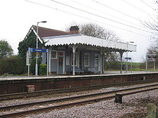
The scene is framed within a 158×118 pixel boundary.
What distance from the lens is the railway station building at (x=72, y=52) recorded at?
23.8 m

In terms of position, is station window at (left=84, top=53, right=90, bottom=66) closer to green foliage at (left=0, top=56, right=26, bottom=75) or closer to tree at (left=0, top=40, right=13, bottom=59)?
green foliage at (left=0, top=56, right=26, bottom=75)

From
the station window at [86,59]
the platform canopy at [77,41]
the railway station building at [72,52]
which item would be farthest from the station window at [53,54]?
the station window at [86,59]

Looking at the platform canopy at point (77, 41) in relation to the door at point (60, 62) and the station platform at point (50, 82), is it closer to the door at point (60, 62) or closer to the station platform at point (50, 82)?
the door at point (60, 62)

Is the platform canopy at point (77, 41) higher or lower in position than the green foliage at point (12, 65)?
higher

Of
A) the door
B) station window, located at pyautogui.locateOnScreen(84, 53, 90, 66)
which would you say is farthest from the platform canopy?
station window, located at pyautogui.locateOnScreen(84, 53, 90, 66)

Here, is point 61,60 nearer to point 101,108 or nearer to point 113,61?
point 101,108

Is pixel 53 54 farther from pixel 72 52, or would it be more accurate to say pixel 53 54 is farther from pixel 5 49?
pixel 5 49

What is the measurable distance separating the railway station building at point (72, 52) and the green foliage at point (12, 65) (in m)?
3.35

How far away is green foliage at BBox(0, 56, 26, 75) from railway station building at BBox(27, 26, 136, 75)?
3351 millimetres

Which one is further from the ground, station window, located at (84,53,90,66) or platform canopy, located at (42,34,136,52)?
platform canopy, located at (42,34,136,52)

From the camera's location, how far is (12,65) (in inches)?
1056

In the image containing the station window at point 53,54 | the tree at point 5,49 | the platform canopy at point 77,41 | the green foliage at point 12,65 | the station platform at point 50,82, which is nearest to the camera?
the station platform at point 50,82

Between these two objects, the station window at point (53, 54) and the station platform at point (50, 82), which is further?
the station window at point (53, 54)

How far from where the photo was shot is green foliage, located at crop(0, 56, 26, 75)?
Answer: 86.7 feet
